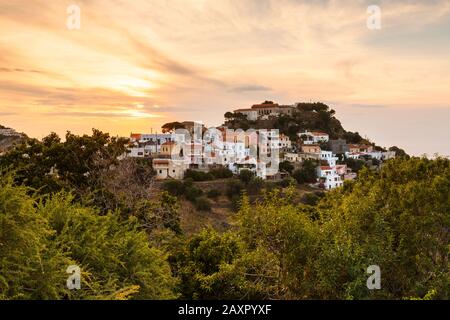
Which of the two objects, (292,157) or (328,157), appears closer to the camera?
(292,157)

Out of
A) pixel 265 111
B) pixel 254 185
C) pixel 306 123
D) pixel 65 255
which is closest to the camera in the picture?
pixel 65 255

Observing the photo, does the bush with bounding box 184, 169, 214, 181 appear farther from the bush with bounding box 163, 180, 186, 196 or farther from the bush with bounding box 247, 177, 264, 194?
the bush with bounding box 247, 177, 264, 194

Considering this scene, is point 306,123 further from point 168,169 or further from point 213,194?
point 213,194

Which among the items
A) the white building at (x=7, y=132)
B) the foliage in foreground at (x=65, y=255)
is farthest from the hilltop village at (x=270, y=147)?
the foliage in foreground at (x=65, y=255)

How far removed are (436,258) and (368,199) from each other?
211cm

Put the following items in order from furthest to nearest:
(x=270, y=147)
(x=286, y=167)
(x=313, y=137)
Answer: (x=313, y=137) < (x=270, y=147) < (x=286, y=167)

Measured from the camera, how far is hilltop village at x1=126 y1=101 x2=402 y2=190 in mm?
61812

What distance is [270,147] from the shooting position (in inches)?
2985

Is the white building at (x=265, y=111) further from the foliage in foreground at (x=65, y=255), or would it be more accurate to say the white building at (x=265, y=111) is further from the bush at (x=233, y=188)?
the foliage in foreground at (x=65, y=255)

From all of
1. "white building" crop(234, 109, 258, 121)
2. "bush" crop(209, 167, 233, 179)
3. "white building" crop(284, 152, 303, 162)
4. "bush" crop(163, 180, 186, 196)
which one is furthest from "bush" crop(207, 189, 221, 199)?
"white building" crop(234, 109, 258, 121)

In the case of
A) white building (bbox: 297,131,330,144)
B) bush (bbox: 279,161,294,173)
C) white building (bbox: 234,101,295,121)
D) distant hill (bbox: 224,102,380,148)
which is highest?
white building (bbox: 234,101,295,121)

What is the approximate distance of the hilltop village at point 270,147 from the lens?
61.8m

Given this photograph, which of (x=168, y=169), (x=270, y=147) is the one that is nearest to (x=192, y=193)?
(x=168, y=169)

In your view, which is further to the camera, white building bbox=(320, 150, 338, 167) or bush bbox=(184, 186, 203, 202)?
white building bbox=(320, 150, 338, 167)
